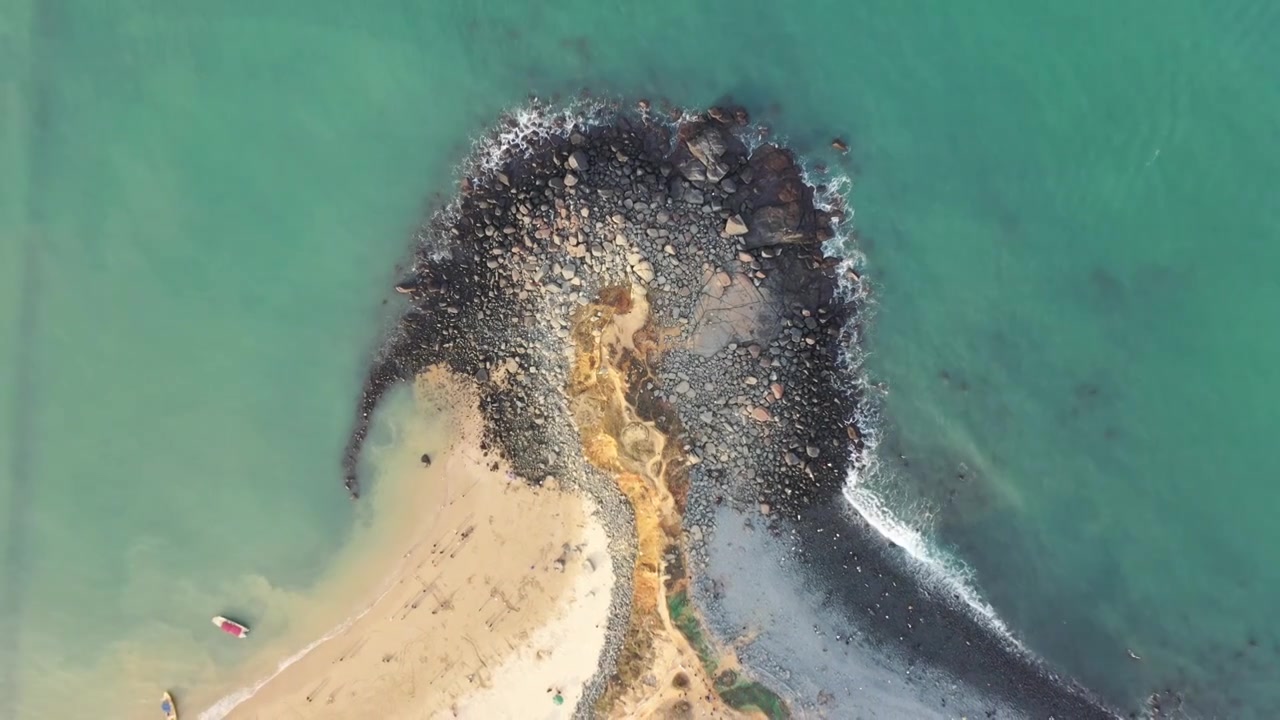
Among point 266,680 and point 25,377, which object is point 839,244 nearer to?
point 266,680

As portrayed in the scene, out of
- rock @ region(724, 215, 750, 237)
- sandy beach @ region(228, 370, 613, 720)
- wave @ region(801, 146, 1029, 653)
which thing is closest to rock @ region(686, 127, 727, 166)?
rock @ region(724, 215, 750, 237)

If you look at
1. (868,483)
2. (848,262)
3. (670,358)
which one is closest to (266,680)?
(670,358)

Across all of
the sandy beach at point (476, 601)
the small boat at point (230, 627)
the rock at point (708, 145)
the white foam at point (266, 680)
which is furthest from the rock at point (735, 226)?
the small boat at point (230, 627)

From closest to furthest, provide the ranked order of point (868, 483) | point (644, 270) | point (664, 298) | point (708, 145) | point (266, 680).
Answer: point (708, 145)
point (644, 270)
point (664, 298)
point (868, 483)
point (266, 680)

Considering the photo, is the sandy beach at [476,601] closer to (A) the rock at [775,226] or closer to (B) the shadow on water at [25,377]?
(A) the rock at [775,226]

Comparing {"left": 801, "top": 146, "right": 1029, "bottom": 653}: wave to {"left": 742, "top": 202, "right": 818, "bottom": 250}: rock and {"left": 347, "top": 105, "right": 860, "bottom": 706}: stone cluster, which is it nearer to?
{"left": 347, "top": 105, "right": 860, "bottom": 706}: stone cluster
